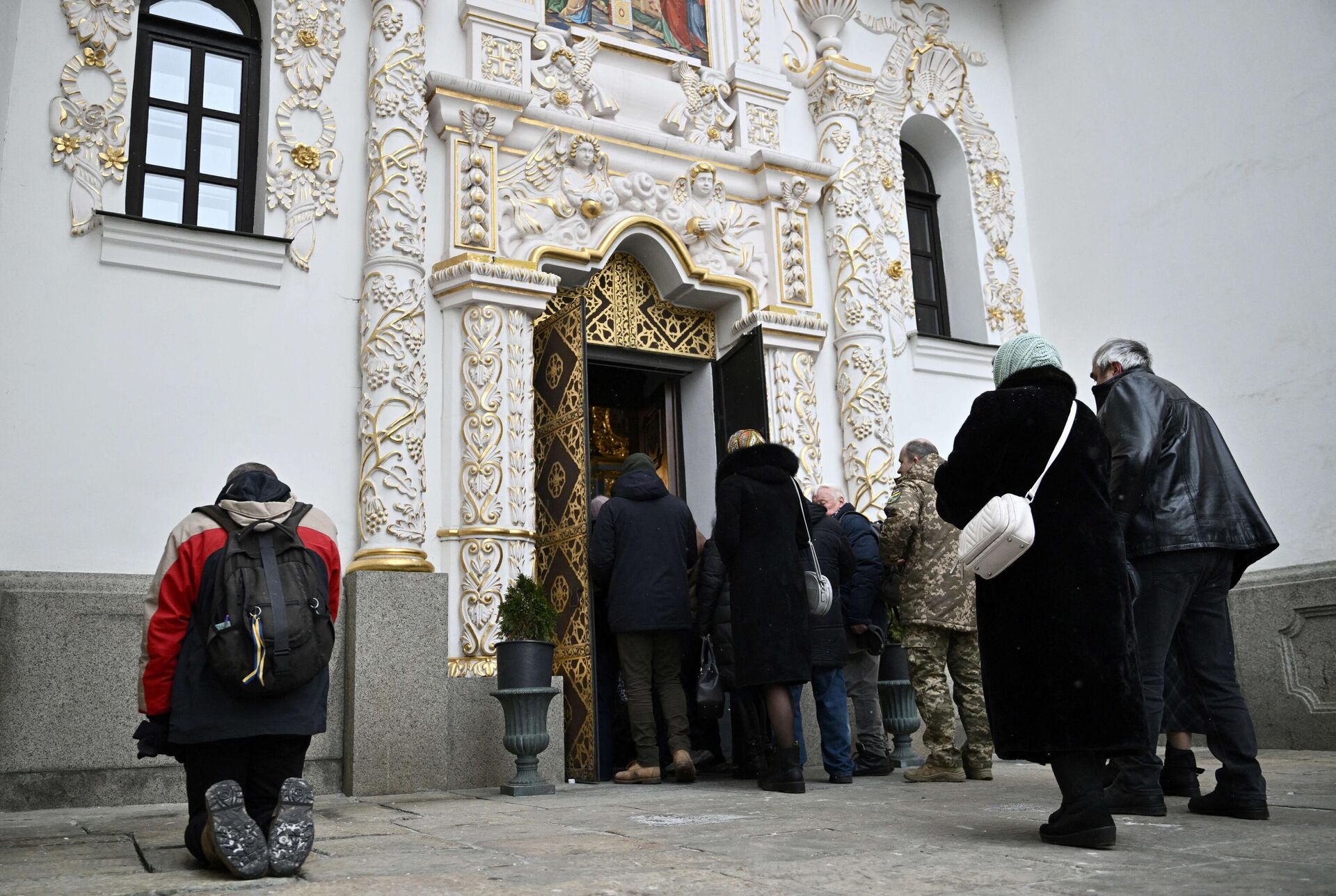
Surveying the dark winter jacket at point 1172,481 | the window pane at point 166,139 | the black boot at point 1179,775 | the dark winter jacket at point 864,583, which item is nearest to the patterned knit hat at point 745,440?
the dark winter jacket at point 864,583

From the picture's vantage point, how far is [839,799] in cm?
533

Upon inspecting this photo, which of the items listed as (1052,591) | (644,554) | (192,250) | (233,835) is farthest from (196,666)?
(192,250)

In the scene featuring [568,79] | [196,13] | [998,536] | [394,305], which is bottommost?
[998,536]

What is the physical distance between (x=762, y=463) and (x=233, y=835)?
11.3 ft

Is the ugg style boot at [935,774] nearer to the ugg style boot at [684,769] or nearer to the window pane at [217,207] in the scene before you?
the ugg style boot at [684,769]

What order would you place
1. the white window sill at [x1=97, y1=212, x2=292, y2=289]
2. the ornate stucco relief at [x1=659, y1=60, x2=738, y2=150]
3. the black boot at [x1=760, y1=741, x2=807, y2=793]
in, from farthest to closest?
1. the ornate stucco relief at [x1=659, y1=60, x2=738, y2=150]
2. the white window sill at [x1=97, y1=212, x2=292, y2=289]
3. the black boot at [x1=760, y1=741, x2=807, y2=793]

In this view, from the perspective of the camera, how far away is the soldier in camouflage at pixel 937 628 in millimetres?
6152

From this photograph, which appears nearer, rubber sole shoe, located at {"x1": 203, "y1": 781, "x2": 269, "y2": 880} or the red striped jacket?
rubber sole shoe, located at {"x1": 203, "y1": 781, "x2": 269, "y2": 880}

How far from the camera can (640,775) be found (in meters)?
6.71

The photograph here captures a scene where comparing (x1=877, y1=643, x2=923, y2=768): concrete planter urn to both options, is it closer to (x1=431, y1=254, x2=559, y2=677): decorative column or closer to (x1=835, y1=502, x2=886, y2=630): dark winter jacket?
(x1=835, y1=502, x2=886, y2=630): dark winter jacket

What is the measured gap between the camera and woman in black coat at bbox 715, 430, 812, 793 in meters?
5.80

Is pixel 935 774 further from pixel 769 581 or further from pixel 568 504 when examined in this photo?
pixel 568 504

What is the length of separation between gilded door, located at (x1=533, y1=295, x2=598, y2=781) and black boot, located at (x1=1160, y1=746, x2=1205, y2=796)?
344cm

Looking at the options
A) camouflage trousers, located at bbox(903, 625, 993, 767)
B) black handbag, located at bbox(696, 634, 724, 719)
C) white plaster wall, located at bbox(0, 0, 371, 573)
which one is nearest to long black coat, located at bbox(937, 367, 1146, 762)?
camouflage trousers, located at bbox(903, 625, 993, 767)
